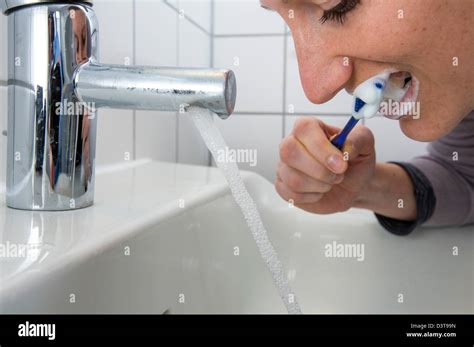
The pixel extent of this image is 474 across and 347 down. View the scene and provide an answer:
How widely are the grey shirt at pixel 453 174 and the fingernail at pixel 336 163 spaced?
5.6 inches

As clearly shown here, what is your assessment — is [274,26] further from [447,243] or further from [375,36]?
[375,36]

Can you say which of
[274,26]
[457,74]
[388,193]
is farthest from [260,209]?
[274,26]

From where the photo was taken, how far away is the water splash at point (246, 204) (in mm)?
284

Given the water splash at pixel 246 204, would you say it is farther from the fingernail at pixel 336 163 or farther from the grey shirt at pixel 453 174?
the grey shirt at pixel 453 174

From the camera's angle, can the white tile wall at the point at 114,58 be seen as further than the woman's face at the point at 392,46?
Yes

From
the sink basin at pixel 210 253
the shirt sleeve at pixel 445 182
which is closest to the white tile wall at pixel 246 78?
the sink basin at pixel 210 253

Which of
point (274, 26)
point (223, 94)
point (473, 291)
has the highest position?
point (274, 26)

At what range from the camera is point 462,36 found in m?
0.28

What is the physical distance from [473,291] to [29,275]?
15.9 inches

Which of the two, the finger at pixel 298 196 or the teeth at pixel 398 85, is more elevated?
the teeth at pixel 398 85

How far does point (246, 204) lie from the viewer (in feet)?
0.93

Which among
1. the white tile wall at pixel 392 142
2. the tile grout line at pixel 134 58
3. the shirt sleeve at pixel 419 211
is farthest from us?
the white tile wall at pixel 392 142

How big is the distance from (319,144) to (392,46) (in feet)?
0.53

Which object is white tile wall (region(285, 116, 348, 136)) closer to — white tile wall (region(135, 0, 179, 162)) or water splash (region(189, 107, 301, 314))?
white tile wall (region(135, 0, 179, 162))
